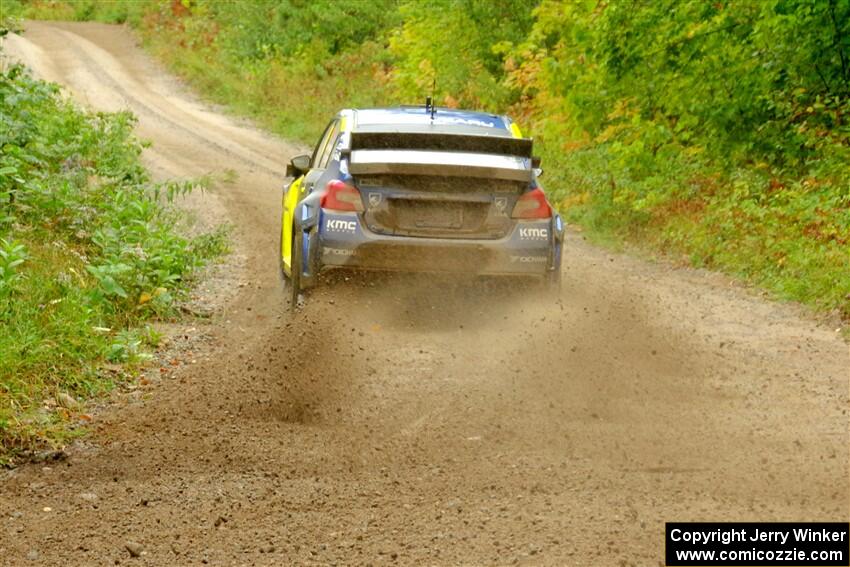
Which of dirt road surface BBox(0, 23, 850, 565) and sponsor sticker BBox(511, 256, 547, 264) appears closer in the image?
dirt road surface BBox(0, 23, 850, 565)

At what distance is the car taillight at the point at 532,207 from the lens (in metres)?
8.91

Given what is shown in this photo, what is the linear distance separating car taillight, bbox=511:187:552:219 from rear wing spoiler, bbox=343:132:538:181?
170 millimetres

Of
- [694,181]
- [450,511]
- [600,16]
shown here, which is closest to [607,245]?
[694,181]

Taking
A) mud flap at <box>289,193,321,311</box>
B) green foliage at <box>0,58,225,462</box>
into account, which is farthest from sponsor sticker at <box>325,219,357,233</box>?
green foliage at <box>0,58,225,462</box>

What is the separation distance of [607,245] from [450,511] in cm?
1029

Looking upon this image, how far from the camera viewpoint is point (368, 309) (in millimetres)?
9039

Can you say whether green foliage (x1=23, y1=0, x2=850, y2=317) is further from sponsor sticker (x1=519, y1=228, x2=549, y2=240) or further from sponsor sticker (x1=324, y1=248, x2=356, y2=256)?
sponsor sticker (x1=324, y1=248, x2=356, y2=256)

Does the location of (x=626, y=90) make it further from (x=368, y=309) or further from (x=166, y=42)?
(x=166, y=42)

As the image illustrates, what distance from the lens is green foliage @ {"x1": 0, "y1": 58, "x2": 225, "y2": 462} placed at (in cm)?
775

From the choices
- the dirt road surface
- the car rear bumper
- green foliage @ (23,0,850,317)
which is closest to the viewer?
the dirt road surface

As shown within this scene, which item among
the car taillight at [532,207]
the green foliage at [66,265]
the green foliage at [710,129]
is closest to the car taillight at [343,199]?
the car taillight at [532,207]

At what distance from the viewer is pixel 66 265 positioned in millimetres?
10500

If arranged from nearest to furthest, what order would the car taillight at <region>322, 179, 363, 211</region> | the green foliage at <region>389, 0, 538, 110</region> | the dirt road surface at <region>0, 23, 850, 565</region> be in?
the dirt road surface at <region>0, 23, 850, 565</region>
the car taillight at <region>322, 179, 363, 211</region>
the green foliage at <region>389, 0, 538, 110</region>

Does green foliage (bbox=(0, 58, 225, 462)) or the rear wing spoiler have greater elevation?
the rear wing spoiler
